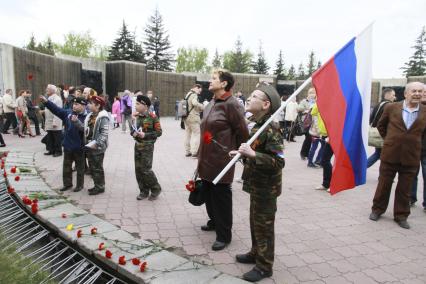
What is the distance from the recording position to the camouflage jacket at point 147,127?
213 inches

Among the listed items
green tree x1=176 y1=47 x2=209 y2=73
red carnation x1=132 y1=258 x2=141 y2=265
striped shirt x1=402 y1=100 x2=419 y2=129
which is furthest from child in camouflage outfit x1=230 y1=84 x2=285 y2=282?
green tree x1=176 y1=47 x2=209 y2=73

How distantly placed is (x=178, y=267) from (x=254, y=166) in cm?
122

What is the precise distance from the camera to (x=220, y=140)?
12.6 ft

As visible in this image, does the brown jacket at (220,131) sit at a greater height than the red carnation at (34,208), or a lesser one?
greater

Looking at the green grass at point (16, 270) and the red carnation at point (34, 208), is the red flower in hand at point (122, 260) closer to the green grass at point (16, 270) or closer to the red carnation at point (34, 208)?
the green grass at point (16, 270)

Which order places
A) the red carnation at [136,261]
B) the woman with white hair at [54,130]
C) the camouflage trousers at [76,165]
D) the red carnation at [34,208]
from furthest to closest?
the woman with white hair at [54,130], the camouflage trousers at [76,165], the red carnation at [34,208], the red carnation at [136,261]

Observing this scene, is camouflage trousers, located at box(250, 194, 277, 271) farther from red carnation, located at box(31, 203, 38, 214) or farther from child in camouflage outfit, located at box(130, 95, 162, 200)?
red carnation, located at box(31, 203, 38, 214)

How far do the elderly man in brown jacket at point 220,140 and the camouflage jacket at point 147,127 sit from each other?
1.75 meters

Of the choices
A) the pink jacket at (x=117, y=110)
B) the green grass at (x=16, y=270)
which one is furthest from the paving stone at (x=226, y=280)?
the pink jacket at (x=117, y=110)

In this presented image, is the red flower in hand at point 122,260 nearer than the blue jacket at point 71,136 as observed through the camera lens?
Yes

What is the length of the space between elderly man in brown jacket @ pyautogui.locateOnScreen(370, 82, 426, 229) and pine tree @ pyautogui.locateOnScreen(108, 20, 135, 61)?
140 feet

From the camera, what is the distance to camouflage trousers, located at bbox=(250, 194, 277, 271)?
10.5 feet

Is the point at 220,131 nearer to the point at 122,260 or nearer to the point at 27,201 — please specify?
the point at 122,260

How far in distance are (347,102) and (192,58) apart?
63.9m
